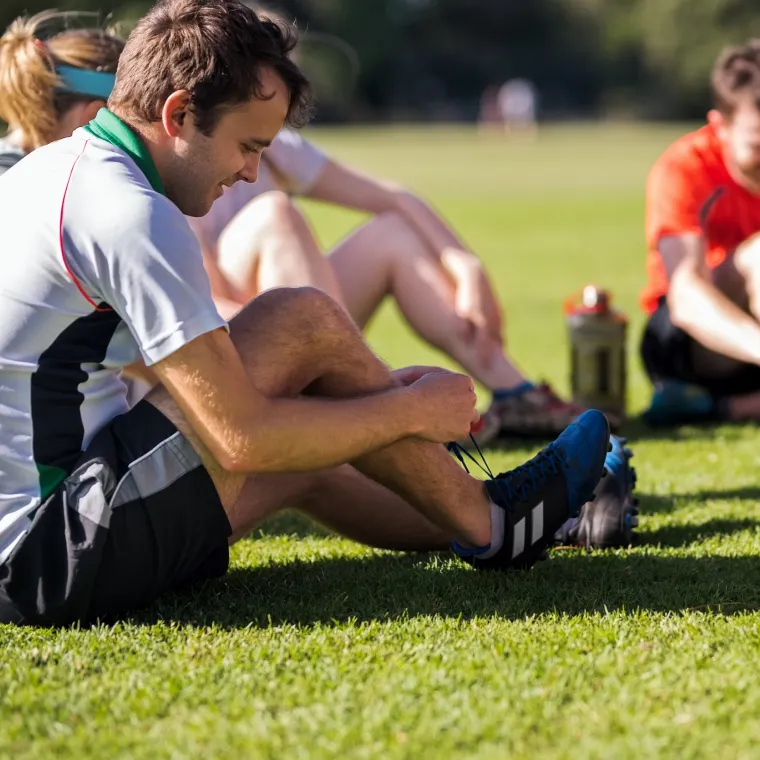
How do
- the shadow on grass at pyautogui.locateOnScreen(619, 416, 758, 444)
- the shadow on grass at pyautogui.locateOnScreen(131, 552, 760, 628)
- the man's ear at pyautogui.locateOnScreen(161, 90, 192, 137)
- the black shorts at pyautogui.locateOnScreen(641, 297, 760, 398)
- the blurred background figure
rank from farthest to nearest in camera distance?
the blurred background figure < the black shorts at pyautogui.locateOnScreen(641, 297, 760, 398) < the shadow on grass at pyautogui.locateOnScreen(619, 416, 758, 444) < the shadow on grass at pyautogui.locateOnScreen(131, 552, 760, 628) < the man's ear at pyautogui.locateOnScreen(161, 90, 192, 137)

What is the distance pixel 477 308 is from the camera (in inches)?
210

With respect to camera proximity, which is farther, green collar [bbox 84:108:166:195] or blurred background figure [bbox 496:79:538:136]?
blurred background figure [bbox 496:79:538:136]

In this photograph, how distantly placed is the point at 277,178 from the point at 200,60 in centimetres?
266

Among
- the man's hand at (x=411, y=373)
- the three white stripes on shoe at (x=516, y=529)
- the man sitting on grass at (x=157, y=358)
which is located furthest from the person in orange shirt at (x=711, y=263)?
the man sitting on grass at (x=157, y=358)

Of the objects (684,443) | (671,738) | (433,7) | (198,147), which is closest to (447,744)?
(671,738)

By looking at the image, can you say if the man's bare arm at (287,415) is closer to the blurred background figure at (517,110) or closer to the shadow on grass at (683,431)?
the shadow on grass at (683,431)

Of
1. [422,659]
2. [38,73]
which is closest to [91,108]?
[38,73]

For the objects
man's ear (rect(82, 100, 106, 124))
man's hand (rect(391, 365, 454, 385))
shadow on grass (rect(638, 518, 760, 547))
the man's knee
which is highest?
man's ear (rect(82, 100, 106, 124))

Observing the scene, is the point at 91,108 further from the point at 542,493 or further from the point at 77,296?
the point at 542,493

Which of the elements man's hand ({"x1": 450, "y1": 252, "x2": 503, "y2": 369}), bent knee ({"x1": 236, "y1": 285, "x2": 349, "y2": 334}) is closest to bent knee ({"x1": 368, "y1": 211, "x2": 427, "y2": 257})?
man's hand ({"x1": 450, "y1": 252, "x2": 503, "y2": 369})

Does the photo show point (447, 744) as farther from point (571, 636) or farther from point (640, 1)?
point (640, 1)

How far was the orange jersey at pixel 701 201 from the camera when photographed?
5.68 meters

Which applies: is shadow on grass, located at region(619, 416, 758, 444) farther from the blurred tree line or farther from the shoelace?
the blurred tree line

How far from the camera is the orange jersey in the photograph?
18.6 feet
